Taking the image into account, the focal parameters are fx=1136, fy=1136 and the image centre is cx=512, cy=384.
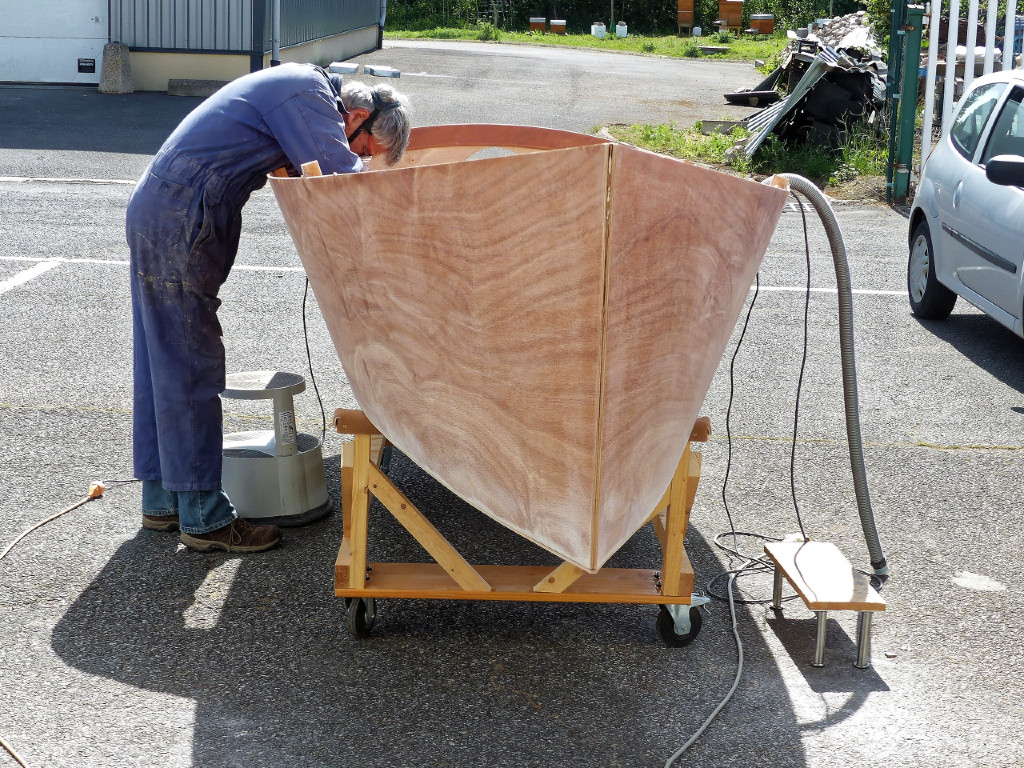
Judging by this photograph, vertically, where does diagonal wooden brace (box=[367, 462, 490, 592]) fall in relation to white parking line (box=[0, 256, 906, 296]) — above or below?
below

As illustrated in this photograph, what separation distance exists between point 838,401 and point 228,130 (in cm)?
345

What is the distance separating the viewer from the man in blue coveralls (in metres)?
3.57

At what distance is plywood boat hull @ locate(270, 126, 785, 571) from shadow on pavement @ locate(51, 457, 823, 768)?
431mm

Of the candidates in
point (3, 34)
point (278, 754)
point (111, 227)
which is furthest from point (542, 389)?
point (3, 34)

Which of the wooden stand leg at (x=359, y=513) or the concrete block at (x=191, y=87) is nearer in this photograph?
the wooden stand leg at (x=359, y=513)

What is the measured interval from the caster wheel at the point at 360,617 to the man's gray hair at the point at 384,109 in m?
1.57

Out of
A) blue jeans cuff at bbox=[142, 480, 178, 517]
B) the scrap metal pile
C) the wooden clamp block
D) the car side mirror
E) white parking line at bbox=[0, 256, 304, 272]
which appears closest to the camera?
the wooden clamp block

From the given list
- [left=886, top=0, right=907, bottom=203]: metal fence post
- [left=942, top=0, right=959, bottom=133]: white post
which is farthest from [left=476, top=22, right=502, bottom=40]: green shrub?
[left=942, top=0, right=959, bottom=133]: white post

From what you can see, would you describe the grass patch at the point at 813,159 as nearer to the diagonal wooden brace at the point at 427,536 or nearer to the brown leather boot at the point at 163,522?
the brown leather boot at the point at 163,522

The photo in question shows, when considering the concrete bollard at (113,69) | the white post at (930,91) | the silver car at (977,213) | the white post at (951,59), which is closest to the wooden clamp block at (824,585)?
the silver car at (977,213)

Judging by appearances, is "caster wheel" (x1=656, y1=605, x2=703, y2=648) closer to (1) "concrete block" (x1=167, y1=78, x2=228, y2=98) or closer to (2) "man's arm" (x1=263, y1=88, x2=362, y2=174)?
(2) "man's arm" (x1=263, y1=88, x2=362, y2=174)

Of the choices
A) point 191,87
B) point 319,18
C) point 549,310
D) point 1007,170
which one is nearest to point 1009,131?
point 1007,170

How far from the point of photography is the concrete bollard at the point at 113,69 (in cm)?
1680

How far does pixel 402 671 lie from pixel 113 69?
15.7m
